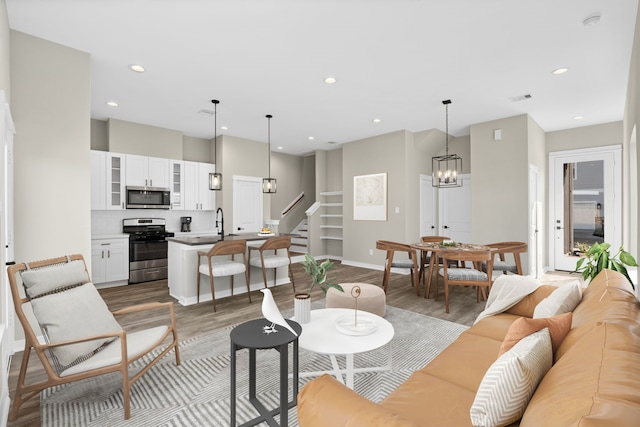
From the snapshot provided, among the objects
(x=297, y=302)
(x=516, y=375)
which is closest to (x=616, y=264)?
→ (x=516, y=375)

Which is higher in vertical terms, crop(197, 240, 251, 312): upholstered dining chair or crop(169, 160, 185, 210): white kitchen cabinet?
crop(169, 160, 185, 210): white kitchen cabinet

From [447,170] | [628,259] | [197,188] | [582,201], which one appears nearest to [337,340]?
[628,259]

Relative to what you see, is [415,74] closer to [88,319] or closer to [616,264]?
[616,264]

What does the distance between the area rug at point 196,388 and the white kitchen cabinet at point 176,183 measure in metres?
3.81

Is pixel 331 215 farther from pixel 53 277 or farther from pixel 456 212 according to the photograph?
pixel 53 277

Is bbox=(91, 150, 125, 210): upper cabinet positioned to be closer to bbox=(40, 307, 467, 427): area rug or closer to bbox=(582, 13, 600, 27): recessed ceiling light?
bbox=(40, 307, 467, 427): area rug

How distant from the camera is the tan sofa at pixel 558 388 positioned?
716 millimetres

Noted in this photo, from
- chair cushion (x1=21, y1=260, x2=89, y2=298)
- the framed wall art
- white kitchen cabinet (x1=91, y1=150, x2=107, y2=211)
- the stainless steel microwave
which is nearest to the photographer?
chair cushion (x1=21, y1=260, x2=89, y2=298)

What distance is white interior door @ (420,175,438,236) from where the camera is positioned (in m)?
6.73

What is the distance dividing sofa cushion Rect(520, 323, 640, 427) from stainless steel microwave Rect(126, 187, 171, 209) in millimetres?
6091

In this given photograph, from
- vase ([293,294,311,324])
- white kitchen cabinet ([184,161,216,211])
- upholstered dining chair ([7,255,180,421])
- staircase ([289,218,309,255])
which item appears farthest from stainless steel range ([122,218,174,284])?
vase ([293,294,311,324])

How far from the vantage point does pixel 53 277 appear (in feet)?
7.02

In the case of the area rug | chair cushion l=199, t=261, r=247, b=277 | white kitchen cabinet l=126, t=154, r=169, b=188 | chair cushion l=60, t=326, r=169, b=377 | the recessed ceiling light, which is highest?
the recessed ceiling light

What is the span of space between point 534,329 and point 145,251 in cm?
566
